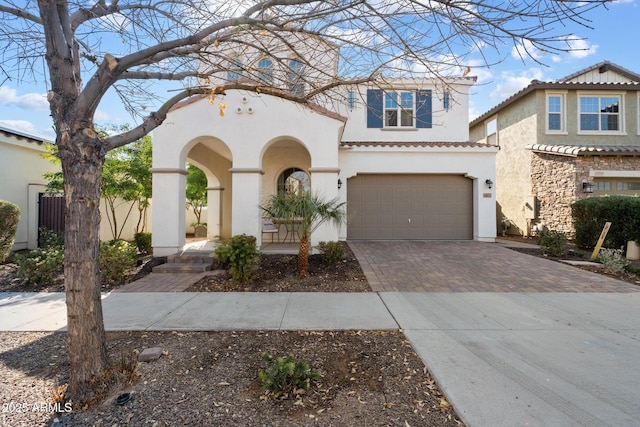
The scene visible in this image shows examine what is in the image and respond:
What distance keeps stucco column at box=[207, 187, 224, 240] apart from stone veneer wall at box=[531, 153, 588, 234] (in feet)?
45.8

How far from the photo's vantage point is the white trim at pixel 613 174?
500 inches

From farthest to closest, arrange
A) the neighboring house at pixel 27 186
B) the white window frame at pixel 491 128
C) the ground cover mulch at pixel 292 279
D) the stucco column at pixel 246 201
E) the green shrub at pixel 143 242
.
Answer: the white window frame at pixel 491 128 → the neighboring house at pixel 27 186 → the green shrub at pixel 143 242 → the stucco column at pixel 246 201 → the ground cover mulch at pixel 292 279

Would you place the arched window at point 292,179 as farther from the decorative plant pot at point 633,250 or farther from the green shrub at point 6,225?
the decorative plant pot at point 633,250

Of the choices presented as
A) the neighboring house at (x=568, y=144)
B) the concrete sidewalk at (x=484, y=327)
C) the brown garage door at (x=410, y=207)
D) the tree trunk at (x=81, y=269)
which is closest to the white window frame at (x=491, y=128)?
the neighboring house at (x=568, y=144)

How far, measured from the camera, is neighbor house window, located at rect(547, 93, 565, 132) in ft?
47.7

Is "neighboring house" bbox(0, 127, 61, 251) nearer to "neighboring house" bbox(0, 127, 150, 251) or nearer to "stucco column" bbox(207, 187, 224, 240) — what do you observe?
Answer: "neighboring house" bbox(0, 127, 150, 251)

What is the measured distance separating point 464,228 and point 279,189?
293 inches

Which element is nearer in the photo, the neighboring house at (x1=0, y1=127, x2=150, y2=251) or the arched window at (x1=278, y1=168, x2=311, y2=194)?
the neighboring house at (x1=0, y1=127, x2=150, y2=251)

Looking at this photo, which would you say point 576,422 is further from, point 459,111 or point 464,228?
point 459,111

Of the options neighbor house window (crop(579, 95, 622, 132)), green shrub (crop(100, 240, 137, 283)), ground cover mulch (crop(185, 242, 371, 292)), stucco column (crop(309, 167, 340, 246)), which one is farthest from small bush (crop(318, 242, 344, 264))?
neighbor house window (crop(579, 95, 622, 132))

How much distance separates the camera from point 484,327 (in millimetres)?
4438

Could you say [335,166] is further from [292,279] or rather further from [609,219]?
[609,219]

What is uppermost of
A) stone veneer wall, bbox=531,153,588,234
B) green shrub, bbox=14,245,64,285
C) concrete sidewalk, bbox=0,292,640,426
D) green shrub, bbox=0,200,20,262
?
stone veneer wall, bbox=531,153,588,234

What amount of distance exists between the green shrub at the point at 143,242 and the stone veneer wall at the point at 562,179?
15.7 m
